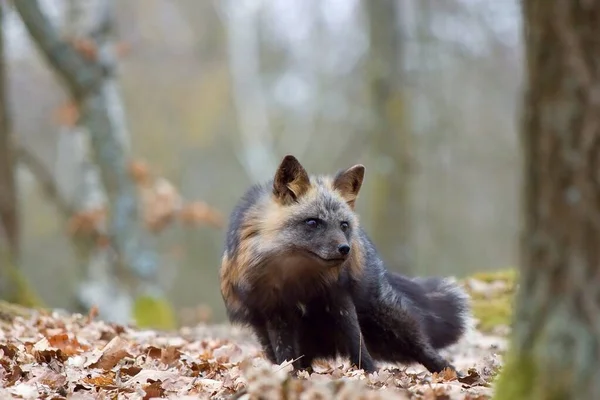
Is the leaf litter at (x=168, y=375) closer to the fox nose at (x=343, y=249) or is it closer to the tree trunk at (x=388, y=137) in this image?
the fox nose at (x=343, y=249)

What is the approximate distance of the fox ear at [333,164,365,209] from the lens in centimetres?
665

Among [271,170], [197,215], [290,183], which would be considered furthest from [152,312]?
[271,170]

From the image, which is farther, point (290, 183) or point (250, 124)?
point (250, 124)

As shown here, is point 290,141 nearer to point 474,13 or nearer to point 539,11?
point 474,13

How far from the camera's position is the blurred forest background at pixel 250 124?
2269cm

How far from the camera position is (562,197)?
3.33 m

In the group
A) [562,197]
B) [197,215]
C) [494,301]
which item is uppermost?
[197,215]

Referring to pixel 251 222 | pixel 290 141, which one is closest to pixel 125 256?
pixel 251 222

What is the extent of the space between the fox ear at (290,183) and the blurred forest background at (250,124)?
35.3ft

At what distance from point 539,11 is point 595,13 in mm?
253

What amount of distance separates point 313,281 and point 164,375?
150 centimetres

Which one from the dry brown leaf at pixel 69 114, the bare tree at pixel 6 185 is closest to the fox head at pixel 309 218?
the bare tree at pixel 6 185

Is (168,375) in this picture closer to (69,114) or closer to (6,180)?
(6,180)

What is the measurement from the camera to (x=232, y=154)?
29734 mm
